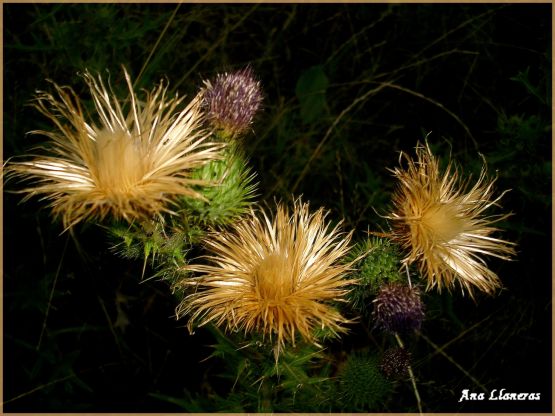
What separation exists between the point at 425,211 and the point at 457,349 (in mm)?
1070

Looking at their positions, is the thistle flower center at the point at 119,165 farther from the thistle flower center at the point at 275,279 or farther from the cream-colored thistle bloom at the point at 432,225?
the cream-colored thistle bloom at the point at 432,225

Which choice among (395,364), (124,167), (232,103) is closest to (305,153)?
(232,103)

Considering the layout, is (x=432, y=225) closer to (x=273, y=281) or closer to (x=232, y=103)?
(x=273, y=281)

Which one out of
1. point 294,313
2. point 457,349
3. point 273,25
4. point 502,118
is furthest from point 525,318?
point 273,25

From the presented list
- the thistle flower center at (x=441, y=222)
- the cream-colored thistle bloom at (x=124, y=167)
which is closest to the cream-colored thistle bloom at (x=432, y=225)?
the thistle flower center at (x=441, y=222)

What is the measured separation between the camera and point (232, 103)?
197 cm

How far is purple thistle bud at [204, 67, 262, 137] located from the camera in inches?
77.4

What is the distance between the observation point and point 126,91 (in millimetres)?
2961

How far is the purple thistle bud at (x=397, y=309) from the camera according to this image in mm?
1921

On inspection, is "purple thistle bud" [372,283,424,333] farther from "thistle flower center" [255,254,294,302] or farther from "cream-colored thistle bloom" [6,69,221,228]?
"cream-colored thistle bloom" [6,69,221,228]

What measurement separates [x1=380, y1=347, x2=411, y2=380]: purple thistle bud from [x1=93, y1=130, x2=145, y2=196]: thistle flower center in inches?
→ 35.7

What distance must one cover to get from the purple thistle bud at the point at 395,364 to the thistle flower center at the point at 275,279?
434mm

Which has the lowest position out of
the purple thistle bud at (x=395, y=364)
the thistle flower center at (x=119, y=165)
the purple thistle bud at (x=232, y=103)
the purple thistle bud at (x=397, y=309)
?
the purple thistle bud at (x=395, y=364)

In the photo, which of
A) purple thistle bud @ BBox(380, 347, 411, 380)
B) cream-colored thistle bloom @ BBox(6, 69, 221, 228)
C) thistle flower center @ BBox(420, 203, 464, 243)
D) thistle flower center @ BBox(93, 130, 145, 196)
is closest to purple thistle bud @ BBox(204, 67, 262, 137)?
cream-colored thistle bloom @ BBox(6, 69, 221, 228)
